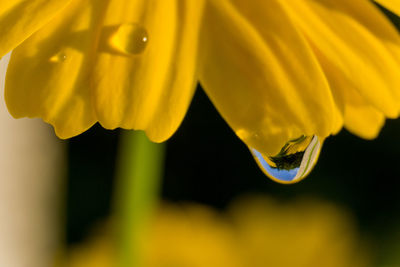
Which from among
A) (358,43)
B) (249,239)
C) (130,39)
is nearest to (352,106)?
(358,43)

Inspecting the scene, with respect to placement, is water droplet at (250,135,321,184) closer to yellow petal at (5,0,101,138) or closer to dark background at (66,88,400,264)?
yellow petal at (5,0,101,138)

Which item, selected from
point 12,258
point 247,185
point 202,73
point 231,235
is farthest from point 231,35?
point 12,258

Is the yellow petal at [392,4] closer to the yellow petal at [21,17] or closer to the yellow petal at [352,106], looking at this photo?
the yellow petal at [352,106]

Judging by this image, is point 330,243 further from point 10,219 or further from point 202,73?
point 202,73

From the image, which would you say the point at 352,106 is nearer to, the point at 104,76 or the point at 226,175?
the point at 104,76

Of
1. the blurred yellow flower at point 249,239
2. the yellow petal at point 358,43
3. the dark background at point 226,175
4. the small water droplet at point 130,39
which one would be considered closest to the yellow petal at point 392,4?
the yellow petal at point 358,43
